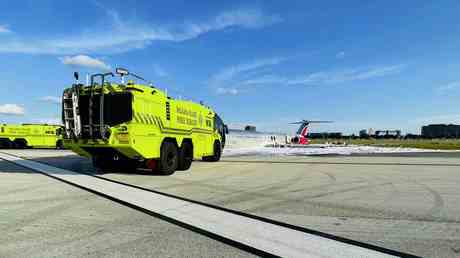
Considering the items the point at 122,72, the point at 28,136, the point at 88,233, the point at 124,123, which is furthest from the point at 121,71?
the point at 28,136

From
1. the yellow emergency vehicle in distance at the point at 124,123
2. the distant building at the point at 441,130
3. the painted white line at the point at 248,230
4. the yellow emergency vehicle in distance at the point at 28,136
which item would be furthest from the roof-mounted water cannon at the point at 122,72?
the distant building at the point at 441,130

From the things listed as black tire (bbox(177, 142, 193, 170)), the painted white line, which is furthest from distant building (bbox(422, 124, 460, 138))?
the painted white line

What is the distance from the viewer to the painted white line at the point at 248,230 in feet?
14.0

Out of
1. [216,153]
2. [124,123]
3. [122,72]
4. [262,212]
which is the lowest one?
[262,212]

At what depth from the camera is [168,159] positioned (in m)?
13.3

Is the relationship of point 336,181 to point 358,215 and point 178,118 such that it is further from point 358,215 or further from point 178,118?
point 178,118

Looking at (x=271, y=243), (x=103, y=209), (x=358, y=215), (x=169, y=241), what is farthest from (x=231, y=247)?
(x=103, y=209)

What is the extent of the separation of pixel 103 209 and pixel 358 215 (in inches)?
180

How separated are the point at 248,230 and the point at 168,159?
846 centimetres

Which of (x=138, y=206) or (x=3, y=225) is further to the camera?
(x=138, y=206)

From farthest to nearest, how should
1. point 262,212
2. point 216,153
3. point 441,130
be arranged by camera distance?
point 441,130 < point 216,153 < point 262,212

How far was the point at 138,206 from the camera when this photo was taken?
699 cm

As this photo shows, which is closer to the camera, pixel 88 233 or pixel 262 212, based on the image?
pixel 88 233

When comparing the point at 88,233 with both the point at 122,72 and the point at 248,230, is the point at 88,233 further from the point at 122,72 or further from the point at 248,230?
the point at 122,72
